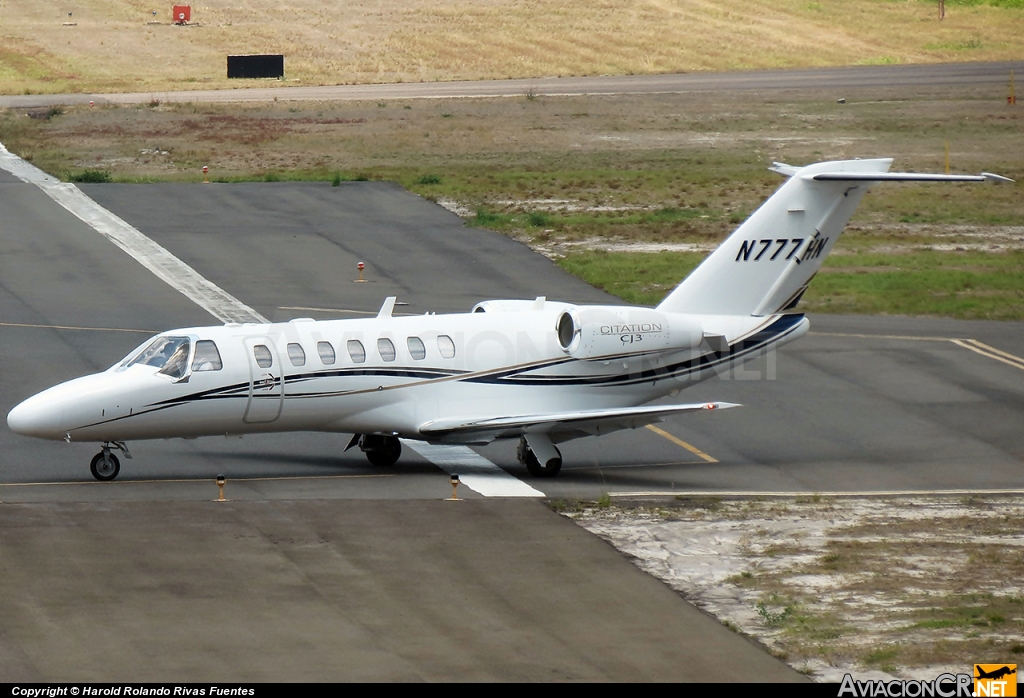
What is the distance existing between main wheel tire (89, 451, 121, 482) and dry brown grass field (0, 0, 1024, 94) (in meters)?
78.1

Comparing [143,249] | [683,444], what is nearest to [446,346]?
[683,444]

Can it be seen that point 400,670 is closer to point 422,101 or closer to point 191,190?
point 191,190

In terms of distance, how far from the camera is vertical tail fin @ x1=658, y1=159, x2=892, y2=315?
1197 inches

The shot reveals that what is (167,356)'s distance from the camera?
26.7 m

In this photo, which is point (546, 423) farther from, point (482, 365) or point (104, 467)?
point (104, 467)

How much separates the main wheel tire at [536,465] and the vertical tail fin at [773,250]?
14.2 feet

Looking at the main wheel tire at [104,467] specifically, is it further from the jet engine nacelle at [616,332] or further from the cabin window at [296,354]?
the jet engine nacelle at [616,332]

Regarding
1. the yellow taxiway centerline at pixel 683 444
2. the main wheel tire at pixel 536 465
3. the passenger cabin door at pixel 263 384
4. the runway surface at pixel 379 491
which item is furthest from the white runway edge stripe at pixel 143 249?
the main wheel tire at pixel 536 465

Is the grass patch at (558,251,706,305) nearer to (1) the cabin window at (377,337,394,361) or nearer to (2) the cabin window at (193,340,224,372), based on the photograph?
(1) the cabin window at (377,337,394,361)

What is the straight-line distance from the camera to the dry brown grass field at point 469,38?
11231cm

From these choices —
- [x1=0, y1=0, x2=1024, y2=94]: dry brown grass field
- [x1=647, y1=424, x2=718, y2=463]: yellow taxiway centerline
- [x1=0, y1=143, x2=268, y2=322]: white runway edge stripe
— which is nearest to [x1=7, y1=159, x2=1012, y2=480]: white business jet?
[x1=647, y1=424, x2=718, y2=463]: yellow taxiway centerline

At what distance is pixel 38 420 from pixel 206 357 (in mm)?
2931

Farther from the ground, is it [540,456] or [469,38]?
[469,38]

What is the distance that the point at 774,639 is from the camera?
63.7 feet
